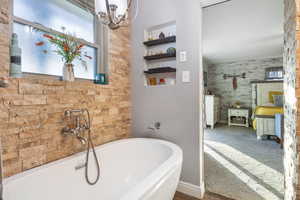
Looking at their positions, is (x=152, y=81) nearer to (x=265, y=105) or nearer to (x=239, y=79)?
(x=265, y=105)

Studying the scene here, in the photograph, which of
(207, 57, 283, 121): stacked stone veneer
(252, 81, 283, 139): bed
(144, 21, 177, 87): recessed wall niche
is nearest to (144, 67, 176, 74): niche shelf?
(144, 21, 177, 87): recessed wall niche

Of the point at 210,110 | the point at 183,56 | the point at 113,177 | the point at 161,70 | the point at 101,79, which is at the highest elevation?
the point at 183,56

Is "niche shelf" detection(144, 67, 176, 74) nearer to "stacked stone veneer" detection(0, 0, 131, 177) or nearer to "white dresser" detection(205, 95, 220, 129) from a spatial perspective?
"stacked stone veneer" detection(0, 0, 131, 177)

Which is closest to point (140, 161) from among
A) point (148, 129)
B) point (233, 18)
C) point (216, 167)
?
point (148, 129)

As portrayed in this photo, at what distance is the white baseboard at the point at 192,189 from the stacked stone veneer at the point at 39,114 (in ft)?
3.44

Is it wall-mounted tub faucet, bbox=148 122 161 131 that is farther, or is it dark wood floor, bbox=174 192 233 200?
wall-mounted tub faucet, bbox=148 122 161 131

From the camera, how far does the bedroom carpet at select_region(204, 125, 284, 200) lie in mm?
1707

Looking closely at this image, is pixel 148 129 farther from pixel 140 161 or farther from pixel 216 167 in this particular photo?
pixel 216 167

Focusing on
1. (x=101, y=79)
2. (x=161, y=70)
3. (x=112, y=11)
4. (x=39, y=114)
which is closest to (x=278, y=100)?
(x=161, y=70)

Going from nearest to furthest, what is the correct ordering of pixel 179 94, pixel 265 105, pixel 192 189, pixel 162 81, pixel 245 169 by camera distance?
1. pixel 192 189
2. pixel 179 94
3. pixel 162 81
4. pixel 245 169
5. pixel 265 105

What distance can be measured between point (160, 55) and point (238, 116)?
471 centimetres

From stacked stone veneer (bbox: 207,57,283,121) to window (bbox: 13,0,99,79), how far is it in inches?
212

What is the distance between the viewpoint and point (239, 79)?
5.57m

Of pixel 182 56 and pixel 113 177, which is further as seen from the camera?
pixel 182 56
